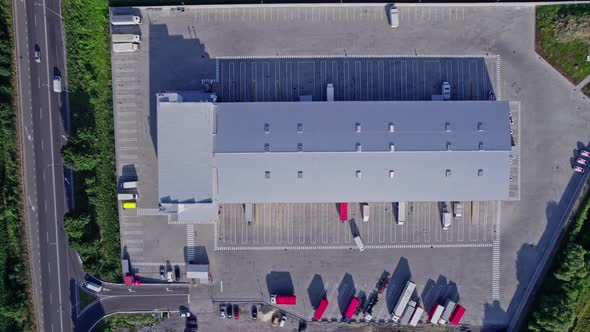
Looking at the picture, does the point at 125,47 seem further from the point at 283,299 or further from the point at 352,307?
the point at 352,307

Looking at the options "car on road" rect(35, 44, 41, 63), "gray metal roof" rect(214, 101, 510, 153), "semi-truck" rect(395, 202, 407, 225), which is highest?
"car on road" rect(35, 44, 41, 63)

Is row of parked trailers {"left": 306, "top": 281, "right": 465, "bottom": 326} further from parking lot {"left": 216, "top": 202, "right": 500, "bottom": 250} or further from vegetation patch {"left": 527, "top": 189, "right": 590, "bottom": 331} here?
vegetation patch {"left": 527, "top": 189, "right": 590, "bottom": 331}

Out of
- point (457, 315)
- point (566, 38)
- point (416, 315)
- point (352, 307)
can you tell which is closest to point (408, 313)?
point (416, 315)

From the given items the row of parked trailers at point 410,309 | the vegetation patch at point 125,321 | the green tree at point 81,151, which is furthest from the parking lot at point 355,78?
the vegetation patch at point 125,321

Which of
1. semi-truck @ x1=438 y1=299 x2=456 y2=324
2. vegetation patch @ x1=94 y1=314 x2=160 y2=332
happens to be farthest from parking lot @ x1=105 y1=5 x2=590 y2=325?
vegetation patch @ x1=94 y1=314 x2=160 y2=332

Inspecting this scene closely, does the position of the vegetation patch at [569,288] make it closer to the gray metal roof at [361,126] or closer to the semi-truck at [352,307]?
the gray metal roof at [361,126]

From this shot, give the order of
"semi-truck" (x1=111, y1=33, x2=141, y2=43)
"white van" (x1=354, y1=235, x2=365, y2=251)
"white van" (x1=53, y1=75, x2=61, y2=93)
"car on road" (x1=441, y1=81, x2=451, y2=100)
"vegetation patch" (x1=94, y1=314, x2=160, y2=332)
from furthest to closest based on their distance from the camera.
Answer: "vegetation patch" (x1=94, y1=314, x2=160, y2=332), "white van" (x1=354, y1=235, x2=365, y2=251), "white van" (x1=53, y1=75, x2=61, y2=93), "car on road" (x1=441, y1=81, x2=451, y2=100), "semi-truck" (x1=111, y1=33, x2=141, y2=43)
